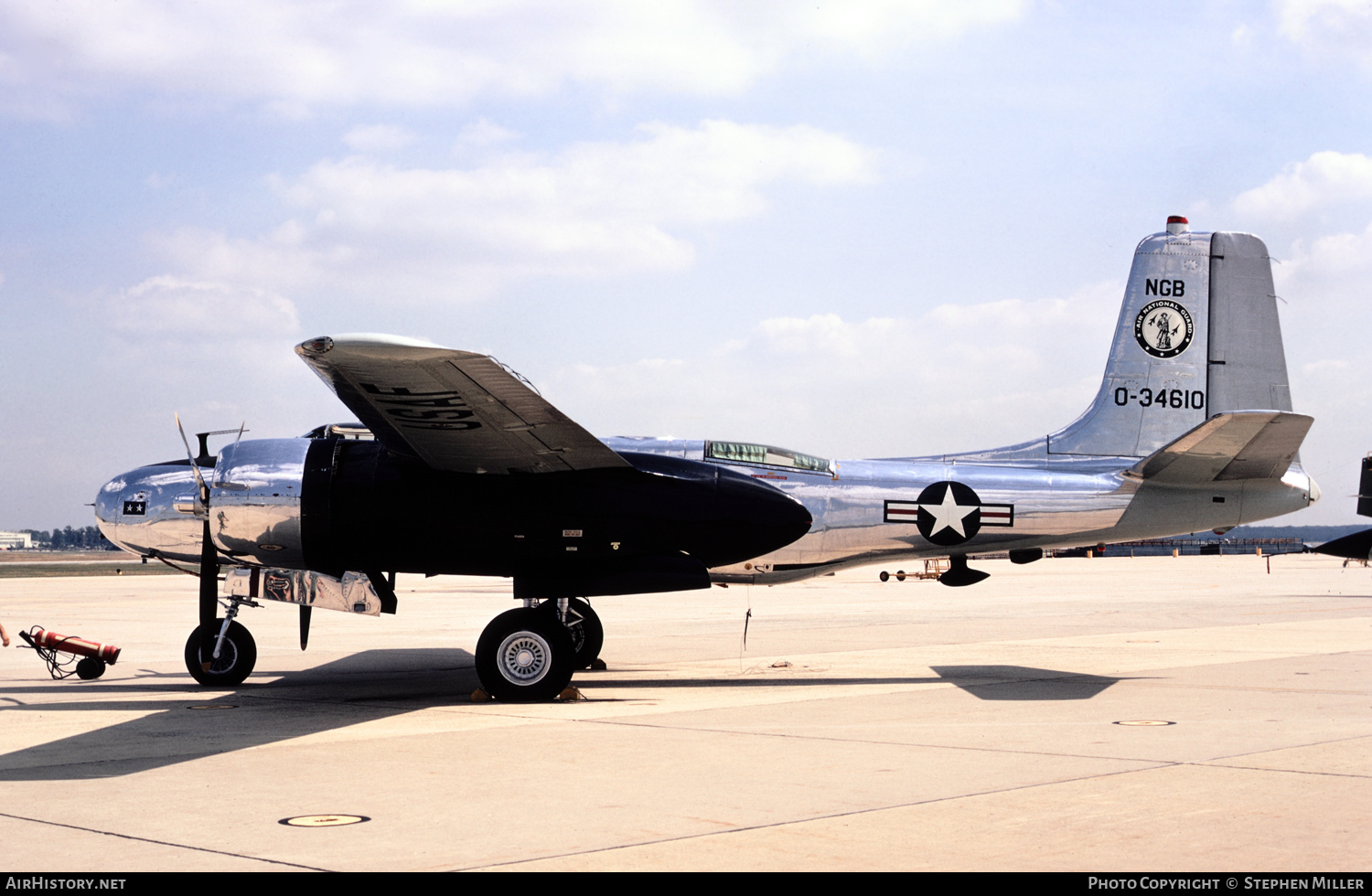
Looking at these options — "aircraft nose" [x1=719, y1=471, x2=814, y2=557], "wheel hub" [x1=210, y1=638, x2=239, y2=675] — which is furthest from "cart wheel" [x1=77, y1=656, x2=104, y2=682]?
"aircraft nose" [x1=719, y1=471, x2=814, y2=557]

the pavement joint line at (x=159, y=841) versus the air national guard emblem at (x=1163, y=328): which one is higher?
the air national guard emblem at (x=1163, y=328)

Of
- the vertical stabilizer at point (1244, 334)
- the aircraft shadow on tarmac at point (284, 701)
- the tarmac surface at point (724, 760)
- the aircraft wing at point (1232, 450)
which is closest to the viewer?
the tarmac surface at point (724, 760)

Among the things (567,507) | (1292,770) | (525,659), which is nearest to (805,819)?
(1292,770)

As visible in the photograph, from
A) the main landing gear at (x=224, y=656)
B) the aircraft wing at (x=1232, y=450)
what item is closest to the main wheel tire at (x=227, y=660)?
the main landing gear at (x=224, y=656)

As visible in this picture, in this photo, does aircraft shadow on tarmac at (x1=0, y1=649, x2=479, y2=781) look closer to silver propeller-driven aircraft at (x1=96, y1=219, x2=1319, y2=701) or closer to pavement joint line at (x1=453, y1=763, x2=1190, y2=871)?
silver propeller-driven aircraft at (x1=96, y1=219, x2=1319, y2=701)

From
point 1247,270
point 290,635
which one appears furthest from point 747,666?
point 290,635

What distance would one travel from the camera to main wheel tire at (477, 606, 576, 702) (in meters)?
14.4

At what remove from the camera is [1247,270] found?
1783cm

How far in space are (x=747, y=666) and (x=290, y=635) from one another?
11409 millimetres

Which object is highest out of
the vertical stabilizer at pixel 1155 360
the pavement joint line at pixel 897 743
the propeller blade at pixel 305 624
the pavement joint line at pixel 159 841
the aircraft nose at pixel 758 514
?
the vertical stabilizer at pixel 1155 360

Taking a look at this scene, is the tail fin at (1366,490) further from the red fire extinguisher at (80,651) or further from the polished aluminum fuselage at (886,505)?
the red fire extinguisher at (80,651)

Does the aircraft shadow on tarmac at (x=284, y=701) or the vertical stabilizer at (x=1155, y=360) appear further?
the vertical stabilizer at (x=1155, y=360)

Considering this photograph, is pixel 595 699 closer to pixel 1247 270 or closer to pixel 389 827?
pixel 389 827

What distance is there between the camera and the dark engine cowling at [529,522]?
583 inches
